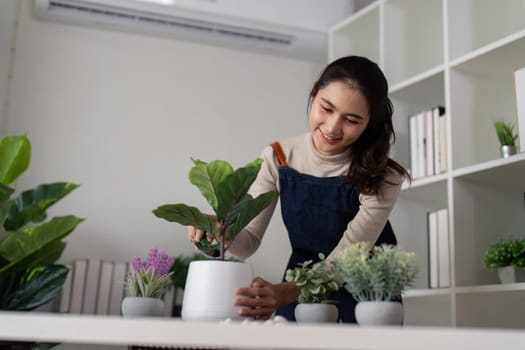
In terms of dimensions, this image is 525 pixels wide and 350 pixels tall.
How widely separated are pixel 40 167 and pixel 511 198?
6.35 ft

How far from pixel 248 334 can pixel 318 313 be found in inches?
11.2

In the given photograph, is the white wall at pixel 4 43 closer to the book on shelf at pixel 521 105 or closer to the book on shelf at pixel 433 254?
the book on shelf at pixel 433 254

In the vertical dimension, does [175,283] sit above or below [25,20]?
below

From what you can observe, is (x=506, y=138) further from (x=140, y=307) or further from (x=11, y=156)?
(x=11, y=156)

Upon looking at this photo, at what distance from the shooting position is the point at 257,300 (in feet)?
3.50

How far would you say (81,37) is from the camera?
9.93ft

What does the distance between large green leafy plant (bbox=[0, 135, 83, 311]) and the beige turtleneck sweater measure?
32.2 inches

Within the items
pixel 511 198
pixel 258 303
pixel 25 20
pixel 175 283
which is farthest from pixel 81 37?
pixel 258 303

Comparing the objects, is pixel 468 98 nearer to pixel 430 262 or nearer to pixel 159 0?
pixel 430 262

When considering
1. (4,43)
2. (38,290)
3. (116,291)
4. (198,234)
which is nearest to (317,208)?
(198,234)

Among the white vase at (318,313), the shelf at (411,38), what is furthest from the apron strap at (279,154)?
the shelf at (411,38)

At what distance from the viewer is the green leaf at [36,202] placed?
7.91ft

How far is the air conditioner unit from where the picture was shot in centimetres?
287

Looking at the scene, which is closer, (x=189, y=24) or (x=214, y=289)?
(x=214, y=289)
